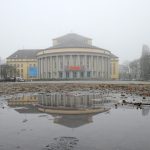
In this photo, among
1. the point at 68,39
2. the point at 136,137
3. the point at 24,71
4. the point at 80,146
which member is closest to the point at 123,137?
the point at 136,137

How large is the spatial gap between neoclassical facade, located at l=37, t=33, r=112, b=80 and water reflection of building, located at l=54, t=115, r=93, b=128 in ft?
289

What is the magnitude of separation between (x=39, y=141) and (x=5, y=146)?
2.11ft

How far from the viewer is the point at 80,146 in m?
4.68

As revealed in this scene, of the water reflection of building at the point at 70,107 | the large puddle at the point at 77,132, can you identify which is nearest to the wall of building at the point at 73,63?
the water reflection of building at the point at 70,107

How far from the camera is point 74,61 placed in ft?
328

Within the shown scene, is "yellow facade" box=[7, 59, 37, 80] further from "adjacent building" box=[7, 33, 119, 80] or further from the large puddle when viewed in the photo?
the large puddle

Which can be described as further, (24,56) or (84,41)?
(24,56)

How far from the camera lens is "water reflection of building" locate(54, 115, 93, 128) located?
6.59 m

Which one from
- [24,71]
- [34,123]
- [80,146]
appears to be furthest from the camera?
[24,71]

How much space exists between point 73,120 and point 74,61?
9318cm

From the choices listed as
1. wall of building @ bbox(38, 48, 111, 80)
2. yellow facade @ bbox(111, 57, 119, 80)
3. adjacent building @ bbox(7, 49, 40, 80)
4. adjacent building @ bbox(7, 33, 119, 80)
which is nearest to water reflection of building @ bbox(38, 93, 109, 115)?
adjacent building @ bbox(7, 33, 119, 80)

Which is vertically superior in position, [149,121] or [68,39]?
[68,39]

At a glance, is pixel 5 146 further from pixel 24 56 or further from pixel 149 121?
pixel 24 56

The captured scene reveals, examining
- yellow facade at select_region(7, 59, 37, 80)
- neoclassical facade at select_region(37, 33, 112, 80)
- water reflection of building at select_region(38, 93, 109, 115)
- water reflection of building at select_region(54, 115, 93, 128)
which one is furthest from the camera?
yellow facade at select_region(7, 59, 37, 80)
